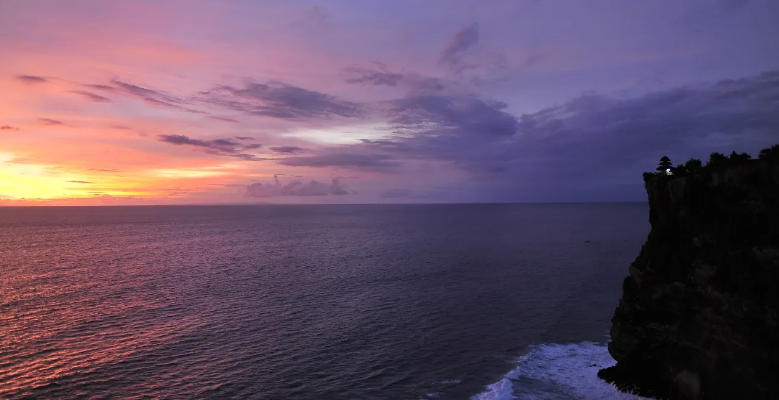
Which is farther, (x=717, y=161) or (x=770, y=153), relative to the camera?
(x=717, y=161)

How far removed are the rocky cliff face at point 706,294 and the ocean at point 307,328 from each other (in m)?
4.60

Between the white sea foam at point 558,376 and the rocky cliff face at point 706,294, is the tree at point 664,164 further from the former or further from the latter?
the white sea foam at point 558,376

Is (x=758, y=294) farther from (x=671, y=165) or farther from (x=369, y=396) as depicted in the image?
(x=369, y=396)

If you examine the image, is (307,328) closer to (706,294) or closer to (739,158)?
(706,294)

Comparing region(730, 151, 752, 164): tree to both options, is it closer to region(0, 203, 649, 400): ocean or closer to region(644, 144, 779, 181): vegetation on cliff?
region(644, 144, 779, 181): vegetation on cliff

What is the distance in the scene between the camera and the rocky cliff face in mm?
28938

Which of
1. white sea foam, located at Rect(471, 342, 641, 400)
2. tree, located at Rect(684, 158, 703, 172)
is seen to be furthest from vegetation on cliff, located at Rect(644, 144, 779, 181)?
white sea foam, located at Rect(471, 342, 641, 400)

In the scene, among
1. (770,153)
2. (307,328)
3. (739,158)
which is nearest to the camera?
(770,153)

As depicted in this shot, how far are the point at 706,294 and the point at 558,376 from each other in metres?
14.4

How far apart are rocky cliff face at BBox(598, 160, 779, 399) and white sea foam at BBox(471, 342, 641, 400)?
1.91 meters

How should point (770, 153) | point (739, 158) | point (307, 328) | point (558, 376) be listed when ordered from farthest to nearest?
point (307, 328)
point (558, 376)
point (739, 158)
point (770, 153)

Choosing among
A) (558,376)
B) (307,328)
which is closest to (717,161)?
(558,376)

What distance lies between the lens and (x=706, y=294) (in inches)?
1262

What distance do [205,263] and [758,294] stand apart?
104m
